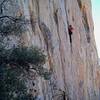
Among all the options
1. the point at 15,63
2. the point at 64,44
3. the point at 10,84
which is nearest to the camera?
the point at 10,84

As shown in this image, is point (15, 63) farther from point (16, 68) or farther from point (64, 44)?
point (64, 44)

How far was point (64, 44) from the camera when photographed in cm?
2872

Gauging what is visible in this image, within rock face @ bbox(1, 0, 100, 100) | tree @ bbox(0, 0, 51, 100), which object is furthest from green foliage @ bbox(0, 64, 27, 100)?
rock face @ bbox(1, 0, 100, 100)

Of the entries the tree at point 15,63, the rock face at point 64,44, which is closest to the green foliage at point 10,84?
the tree at point 15,63

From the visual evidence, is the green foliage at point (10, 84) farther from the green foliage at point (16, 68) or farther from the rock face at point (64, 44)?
the rock face at point (64, 44)

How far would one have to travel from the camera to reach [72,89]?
96.3ft

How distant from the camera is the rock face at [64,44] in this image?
21.2 meters

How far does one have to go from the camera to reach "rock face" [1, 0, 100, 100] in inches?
835

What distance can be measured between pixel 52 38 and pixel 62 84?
10.8 feet

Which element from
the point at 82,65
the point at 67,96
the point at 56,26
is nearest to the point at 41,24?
the point at 56,26

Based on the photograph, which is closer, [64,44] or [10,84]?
[10,84]

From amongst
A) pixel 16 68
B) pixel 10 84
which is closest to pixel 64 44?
pixel 16 68

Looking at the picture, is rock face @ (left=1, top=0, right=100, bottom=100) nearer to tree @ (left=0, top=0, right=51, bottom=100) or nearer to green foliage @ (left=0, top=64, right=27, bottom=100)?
tree @ (left=0, top=0, right=51, bottom=100)

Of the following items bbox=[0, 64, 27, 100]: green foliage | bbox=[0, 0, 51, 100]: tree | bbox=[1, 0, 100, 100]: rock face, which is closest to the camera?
bbox=[0, 64, 27, 100]: green foliage
